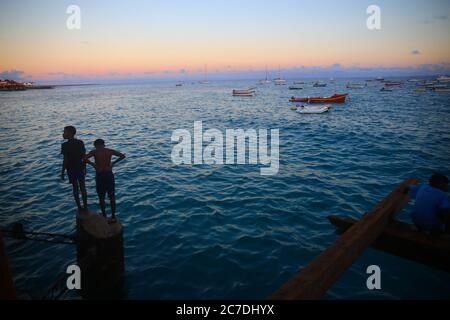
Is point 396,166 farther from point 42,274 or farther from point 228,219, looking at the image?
point 42,274

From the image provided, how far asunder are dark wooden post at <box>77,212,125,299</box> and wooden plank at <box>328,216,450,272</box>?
5.60m

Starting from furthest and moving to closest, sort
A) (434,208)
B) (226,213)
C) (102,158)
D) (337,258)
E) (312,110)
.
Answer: (312,110) < (226,213) < (102,158) < (434,208) < (337,258)

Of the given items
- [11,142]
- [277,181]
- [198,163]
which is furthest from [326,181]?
[11,142]

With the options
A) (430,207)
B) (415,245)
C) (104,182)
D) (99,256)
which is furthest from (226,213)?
(430,207)

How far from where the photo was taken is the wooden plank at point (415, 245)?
4660 millimetres

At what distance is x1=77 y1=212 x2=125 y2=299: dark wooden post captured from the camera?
5.69 metres

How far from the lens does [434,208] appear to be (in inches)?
204

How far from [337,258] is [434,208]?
2.87 meters

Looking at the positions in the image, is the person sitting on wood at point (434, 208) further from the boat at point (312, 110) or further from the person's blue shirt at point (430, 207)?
the boat at point (312, 110)

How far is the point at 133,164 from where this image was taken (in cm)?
1691

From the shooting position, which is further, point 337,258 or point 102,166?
point 102,166

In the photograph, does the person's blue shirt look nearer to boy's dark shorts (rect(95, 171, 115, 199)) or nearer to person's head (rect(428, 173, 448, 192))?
person's head (rect(428, 173, 448, 192))

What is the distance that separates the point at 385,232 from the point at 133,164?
48.6 ft

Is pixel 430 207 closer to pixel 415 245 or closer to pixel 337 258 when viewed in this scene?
pixel 415 245
